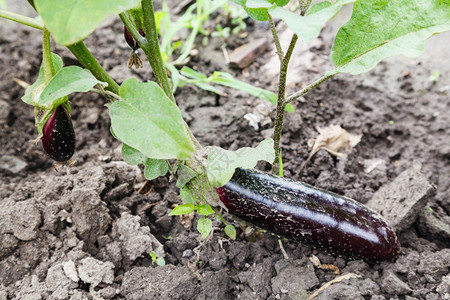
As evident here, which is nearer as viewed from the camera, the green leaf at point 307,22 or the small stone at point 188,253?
the green leaf at point 307,22

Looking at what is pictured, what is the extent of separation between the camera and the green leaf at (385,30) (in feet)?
4.11

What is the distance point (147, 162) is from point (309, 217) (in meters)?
0.61

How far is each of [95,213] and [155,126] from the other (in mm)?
665

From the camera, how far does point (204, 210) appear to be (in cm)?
148

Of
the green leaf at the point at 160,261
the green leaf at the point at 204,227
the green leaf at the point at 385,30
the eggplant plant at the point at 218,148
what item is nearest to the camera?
the eggplant plant at the point at 218,148

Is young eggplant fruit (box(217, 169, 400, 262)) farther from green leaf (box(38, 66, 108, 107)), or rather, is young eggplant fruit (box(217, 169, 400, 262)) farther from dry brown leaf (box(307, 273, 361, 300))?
green leaf (box(38, 66, 108, 107))

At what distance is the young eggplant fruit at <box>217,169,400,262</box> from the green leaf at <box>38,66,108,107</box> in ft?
2.03

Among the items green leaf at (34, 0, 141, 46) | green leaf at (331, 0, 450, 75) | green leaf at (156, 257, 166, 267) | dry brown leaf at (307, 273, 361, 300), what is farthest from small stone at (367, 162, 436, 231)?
green leaf at (34, 0, 141, 46)

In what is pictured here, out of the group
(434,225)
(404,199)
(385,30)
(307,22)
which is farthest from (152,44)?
(434,225)

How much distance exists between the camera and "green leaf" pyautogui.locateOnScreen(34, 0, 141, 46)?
3.07 ft

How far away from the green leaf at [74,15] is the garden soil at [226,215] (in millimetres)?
861

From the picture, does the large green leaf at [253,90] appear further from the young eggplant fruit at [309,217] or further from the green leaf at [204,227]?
the green leaf at [204,227]

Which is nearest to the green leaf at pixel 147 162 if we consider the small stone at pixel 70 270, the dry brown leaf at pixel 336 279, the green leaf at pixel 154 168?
the green leaf at pixel 154 168

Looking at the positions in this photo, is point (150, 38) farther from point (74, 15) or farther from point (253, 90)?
point (253, 90)
